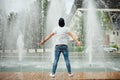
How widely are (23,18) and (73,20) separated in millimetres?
7591

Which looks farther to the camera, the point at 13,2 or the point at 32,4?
the point at 32,4

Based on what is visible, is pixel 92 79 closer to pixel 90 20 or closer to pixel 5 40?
pixel 90 20

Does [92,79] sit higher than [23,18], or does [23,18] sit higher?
[23,18]

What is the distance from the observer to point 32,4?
26.9 metres

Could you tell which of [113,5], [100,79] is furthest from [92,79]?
[113,5]

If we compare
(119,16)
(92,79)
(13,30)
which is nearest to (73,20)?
(13,30)

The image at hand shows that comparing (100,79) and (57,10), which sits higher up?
(57,10)

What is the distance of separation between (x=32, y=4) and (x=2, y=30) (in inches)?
150

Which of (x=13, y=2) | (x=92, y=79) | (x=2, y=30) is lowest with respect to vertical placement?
(x=92, y=79)

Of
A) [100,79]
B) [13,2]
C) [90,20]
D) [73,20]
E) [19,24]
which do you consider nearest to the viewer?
[100,79]

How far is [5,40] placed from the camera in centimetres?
2648

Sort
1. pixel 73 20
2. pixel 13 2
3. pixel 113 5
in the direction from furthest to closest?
pixel 113 5
pixel 73 20
pixel 13 2

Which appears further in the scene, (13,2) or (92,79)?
(13,2)

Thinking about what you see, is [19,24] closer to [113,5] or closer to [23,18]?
[23,18]
